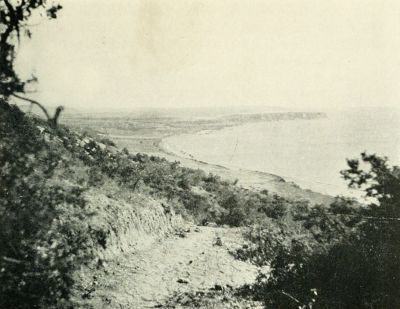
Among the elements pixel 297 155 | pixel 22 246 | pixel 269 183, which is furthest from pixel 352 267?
pixel 297 155

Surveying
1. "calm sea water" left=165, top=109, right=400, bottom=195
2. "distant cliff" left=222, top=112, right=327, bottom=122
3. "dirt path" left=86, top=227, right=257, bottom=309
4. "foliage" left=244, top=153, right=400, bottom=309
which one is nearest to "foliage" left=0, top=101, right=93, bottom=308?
"dirt path" left=86, top=227, right=257, bottom=309

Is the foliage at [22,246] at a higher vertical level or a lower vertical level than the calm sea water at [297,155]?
higher

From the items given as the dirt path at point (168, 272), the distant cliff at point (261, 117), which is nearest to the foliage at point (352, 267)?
the dirt path at point (168, 272)

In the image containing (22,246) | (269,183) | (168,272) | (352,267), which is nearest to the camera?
(22,246)

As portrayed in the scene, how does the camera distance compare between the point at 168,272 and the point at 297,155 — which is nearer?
the point at 168,272

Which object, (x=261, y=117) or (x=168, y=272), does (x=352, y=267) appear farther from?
(x=261, y=117)

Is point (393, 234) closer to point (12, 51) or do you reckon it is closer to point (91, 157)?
point (12, 51)

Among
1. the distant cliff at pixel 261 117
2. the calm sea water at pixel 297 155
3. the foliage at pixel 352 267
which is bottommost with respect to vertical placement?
the calm sea water at pixel 297 155

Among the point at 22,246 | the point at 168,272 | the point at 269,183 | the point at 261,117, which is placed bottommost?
the point at 269,183

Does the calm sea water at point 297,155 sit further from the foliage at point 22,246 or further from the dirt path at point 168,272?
the foliage at point 22,246
